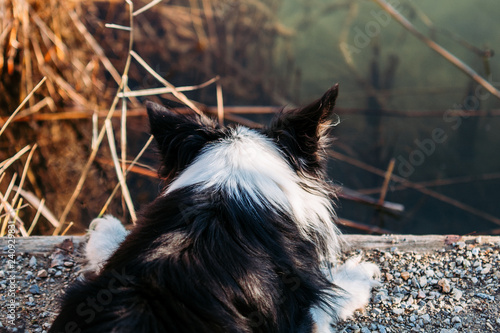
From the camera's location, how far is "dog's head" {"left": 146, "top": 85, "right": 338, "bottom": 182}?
229 centimetres

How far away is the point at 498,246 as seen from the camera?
9.29ft

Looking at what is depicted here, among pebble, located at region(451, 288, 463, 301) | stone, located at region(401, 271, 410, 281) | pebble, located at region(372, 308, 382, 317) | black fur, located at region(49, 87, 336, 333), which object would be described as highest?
black fur, located at region(49, 87, 336, 333)

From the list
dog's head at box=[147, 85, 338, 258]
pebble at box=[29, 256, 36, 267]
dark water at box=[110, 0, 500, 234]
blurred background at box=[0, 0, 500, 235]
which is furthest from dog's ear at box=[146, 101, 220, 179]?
dark water at box=[110, 0, 500, 234]

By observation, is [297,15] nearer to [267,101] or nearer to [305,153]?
[267,101]

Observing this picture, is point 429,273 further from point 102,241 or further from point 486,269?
point 102,241

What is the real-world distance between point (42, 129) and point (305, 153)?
3724 mm

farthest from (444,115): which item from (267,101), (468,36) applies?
(267,101)

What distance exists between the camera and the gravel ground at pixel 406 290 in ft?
8.01

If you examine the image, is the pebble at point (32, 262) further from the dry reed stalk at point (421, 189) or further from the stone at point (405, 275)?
the dry reed stalk at point (421, 189)

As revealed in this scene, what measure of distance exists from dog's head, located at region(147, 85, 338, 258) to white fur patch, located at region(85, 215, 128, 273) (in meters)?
0.71

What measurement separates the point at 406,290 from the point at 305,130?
1.15m

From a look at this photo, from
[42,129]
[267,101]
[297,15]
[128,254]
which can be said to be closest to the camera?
[128,254]

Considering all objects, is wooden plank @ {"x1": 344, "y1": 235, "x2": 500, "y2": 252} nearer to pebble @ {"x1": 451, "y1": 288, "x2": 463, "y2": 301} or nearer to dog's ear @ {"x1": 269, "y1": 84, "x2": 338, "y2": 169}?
pebble @ {"x1": 451, "y1": 288, "x2": 463, "y2": 301}

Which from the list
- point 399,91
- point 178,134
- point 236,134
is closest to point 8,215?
point 178,134
